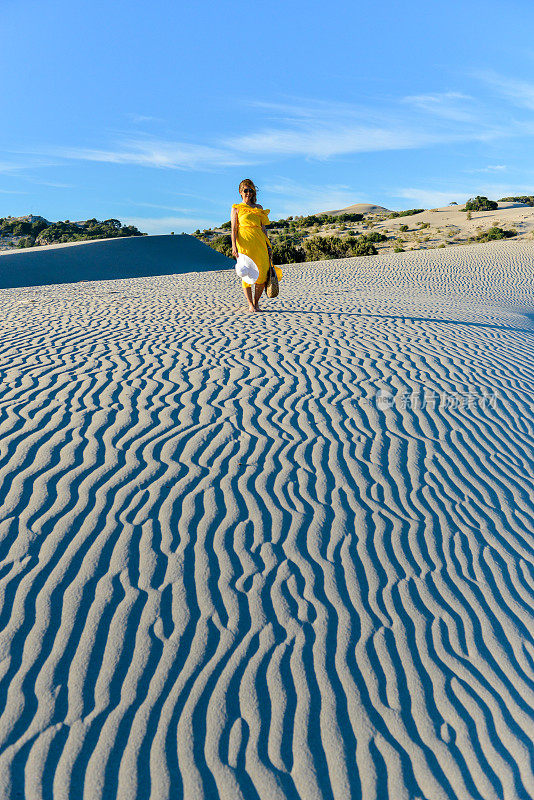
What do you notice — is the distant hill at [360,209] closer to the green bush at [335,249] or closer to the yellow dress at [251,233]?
the green bush at [335,249]

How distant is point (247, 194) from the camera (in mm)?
10023

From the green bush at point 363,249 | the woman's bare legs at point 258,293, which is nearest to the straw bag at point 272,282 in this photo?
the woman's bare legs at point 258,293

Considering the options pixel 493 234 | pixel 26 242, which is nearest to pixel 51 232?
pixel 26 242

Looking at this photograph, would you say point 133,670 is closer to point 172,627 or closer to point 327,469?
point 172,627

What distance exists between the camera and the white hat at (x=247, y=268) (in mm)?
10273

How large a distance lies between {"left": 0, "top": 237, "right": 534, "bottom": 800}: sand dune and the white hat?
8.50 ft

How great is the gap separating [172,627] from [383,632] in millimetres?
1134

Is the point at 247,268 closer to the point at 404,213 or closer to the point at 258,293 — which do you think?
the point at 258,293

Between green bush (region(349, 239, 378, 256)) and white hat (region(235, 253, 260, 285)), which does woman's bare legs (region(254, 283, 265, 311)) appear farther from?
green bush (region(349, 239, 378, 256))

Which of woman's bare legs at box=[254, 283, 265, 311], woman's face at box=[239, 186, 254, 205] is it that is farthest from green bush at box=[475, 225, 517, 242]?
woman's face at box=[239, 186, 254, 205]

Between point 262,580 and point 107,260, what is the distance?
29.8 m

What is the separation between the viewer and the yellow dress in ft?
33.3

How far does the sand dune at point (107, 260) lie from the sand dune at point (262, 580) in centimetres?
2157

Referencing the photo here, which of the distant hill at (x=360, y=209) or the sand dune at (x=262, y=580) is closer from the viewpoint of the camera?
the sand dune at (x=262, y=580)
